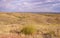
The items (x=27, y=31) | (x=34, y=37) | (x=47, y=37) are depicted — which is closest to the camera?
(x=34, y=37)

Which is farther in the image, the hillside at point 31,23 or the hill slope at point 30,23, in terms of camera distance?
the hill slope at point 30,23

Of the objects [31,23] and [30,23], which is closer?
[30,23]

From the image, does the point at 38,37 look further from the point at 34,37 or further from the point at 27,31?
the point at 27,31

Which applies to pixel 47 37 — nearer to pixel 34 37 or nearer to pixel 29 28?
pixel 34 37

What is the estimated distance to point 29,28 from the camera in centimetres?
1719

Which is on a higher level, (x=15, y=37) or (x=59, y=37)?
(x=15, y=37)

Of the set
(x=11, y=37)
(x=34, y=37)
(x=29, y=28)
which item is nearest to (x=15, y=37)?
(x=11, y=37)

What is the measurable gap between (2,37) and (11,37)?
48 centimetres

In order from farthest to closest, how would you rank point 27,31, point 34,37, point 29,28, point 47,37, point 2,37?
1. point 29,28
2. point 27,31
3. point 47,37
4. point 34,37
5. point 2,37

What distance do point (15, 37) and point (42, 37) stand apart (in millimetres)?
2214

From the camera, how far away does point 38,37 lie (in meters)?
12.6

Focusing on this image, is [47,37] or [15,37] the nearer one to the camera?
[15,37]

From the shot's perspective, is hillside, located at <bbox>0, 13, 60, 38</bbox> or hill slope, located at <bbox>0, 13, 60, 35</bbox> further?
hill slope, located at <bbox>0, 13, 60, 35</bbox>

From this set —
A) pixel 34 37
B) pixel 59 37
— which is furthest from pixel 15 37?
pixel 59 37
